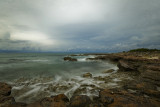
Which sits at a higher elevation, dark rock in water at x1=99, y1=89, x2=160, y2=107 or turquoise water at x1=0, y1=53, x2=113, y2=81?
dark rock in water at x1=99, y1=89, x2=160, y2=107

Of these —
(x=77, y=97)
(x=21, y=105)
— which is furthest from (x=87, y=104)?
(x=21, y=105)

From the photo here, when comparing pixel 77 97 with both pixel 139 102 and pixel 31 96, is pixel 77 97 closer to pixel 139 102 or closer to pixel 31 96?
pixel 139 102

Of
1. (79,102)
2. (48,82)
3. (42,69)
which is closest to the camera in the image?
(79,102)

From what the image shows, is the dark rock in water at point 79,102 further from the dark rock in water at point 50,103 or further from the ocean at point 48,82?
the ocean at point 48,82

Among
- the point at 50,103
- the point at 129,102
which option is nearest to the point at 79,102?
the point at 50,103

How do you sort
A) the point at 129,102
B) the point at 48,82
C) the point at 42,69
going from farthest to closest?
the point at 42,69
the point at 48,82
the point at 129,102

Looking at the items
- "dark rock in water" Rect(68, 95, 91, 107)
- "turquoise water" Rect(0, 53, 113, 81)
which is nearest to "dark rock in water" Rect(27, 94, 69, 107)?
"dark rock in water" Rect(68, 95, 91, 107)

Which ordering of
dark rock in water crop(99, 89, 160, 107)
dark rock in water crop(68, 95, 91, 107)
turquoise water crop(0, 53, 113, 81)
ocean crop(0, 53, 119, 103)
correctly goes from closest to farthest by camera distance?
A: dark rock in water crop(99, 89, 160, 107), dark rock in water crop(68, 95, 91, 107), ocean crop(0, 53, 119, 103), turquoise water crop(0, 53, 113, 81)

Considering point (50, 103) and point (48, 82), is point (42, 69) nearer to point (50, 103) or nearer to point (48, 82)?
point (48, 82)

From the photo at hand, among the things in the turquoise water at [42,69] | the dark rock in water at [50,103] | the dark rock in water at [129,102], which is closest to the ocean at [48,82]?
the turquoise water at [42,69]

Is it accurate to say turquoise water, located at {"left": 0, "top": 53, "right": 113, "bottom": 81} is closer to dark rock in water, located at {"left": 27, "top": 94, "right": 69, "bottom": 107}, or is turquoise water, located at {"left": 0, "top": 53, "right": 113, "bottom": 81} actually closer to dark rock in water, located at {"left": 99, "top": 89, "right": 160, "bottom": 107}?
dark rock in water, located at {"left": 27, "top": 94, "right": 69, "bottom": 107}

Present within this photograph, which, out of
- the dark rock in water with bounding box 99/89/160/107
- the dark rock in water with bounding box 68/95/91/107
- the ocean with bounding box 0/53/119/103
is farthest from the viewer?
the ocean with bounding box 0/53/119/103

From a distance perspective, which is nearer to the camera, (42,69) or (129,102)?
(129,102)

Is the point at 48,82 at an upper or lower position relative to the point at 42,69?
upper
